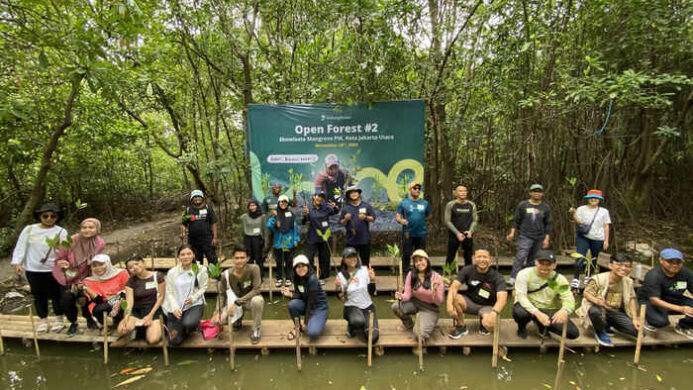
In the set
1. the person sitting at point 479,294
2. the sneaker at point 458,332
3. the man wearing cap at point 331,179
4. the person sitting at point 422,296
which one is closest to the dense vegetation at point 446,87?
the man wearing cap at point 331,179

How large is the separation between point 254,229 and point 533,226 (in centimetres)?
409

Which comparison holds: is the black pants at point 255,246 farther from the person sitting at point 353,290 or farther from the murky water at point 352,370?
the person sitting at point 353,290

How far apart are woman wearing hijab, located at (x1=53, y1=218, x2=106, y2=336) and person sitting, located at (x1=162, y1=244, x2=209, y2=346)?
3.37 ft

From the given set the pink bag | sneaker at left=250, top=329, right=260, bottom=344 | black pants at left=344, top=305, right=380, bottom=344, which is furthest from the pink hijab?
black pants at left=344, top=305, right=380, bottom=344

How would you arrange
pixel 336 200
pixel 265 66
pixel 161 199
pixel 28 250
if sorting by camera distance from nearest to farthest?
pixel 28 250 → pixel 336 200 → pixel 265 66 → pixel 161 199

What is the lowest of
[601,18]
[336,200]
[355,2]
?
[336,200]

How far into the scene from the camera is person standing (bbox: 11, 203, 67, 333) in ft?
13.2

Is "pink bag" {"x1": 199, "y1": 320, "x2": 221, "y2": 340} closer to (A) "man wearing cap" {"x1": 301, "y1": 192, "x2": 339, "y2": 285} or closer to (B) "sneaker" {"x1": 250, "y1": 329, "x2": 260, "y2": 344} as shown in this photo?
(B) "sneaker" {"x1": 250, "y1": 329, "x2": 260, "y2": 344}

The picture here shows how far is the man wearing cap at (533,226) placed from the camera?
511 cm

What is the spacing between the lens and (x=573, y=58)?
6.05 m

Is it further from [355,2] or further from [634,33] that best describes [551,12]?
[355,2]

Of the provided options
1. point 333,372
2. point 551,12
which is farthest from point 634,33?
point 333,372

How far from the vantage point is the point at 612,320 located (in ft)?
12.5

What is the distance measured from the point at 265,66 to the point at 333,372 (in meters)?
6.74
